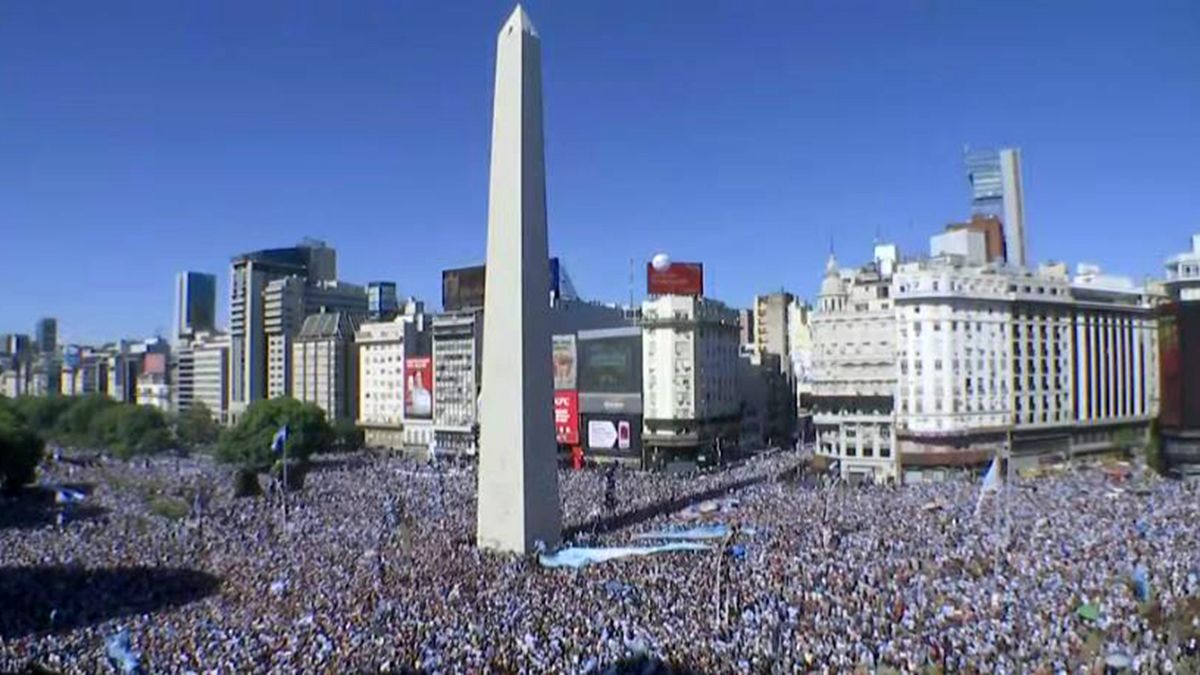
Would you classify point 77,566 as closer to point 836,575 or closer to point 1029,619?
point 836,575

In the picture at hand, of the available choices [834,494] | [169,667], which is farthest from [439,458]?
[169,667]

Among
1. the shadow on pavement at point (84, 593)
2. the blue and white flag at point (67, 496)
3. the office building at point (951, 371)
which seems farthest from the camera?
the office building at point (951, 371)

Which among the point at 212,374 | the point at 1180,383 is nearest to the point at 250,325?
the point at 212,374

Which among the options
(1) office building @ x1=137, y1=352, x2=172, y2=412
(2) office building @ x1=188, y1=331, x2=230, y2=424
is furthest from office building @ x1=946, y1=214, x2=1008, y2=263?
(1) office building @ x1=137, y1=352, x2=172, y2=412

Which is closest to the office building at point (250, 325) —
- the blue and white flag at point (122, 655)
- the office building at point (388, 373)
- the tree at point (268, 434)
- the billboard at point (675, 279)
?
the office building at point (388, 373)

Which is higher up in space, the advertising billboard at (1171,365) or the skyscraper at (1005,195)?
the skyscraper at (1005,195)

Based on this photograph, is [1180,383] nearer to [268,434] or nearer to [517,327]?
[517,327]

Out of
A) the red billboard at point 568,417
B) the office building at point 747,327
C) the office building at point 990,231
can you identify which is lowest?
the red billboard at point 568,417

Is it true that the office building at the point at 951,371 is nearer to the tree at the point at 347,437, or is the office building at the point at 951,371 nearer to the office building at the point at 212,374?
the tree at the point at 347,437
